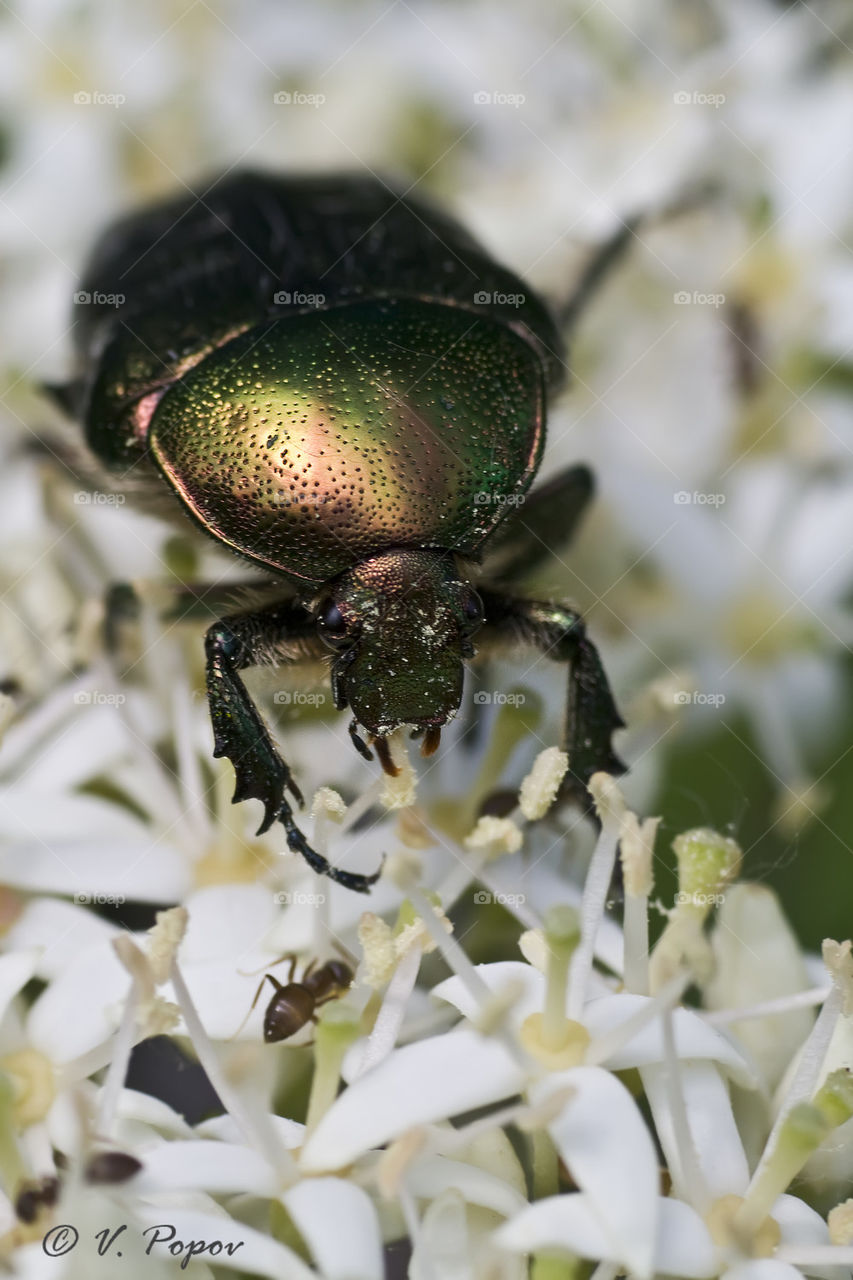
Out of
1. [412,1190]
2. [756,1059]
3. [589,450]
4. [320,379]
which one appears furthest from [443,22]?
[412,1190]

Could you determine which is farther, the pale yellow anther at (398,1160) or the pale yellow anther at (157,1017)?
the pale yellow anther at (157,1017)

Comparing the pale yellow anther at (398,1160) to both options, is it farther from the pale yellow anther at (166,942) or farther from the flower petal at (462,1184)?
the pale yellow anther at (166,942)

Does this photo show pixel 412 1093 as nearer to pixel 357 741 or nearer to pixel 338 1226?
pixel 338 1226

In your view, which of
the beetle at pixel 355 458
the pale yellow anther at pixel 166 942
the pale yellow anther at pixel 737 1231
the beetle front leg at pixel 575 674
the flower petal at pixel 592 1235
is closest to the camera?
the flower petal at pixel 592 1235

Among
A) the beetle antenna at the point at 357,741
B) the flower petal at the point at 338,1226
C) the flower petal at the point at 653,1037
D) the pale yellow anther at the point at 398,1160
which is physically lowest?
the flower petal at the point at 338,1226

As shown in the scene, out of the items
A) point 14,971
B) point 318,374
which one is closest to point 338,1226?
point 14,971

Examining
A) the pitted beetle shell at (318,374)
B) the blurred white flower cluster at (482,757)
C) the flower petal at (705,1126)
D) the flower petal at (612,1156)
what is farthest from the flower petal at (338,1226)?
the pitted beetle shell at (318,374)

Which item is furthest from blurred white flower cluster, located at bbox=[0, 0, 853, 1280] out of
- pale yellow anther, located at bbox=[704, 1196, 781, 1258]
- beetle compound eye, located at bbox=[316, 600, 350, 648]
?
beetle compound eye, located at bbox=[316, 600, 350, 648]
